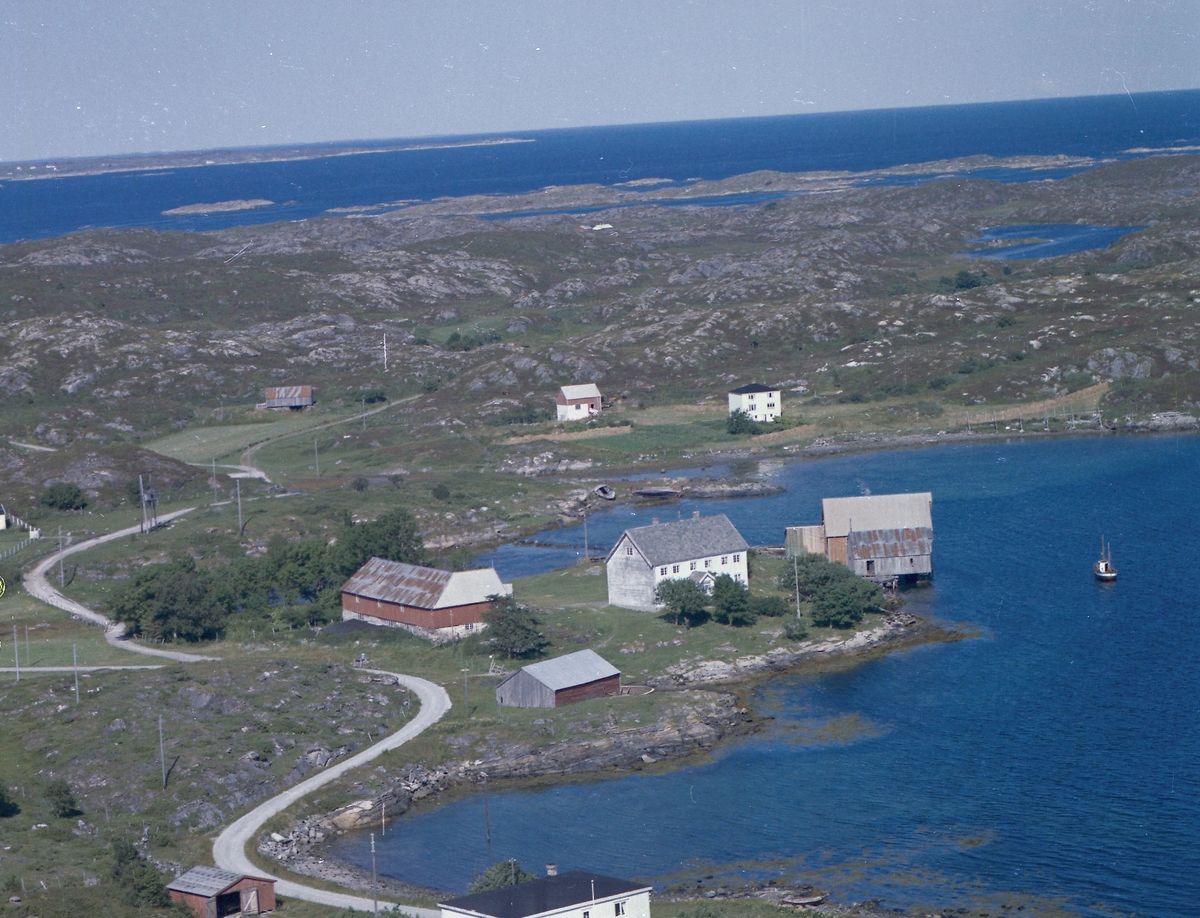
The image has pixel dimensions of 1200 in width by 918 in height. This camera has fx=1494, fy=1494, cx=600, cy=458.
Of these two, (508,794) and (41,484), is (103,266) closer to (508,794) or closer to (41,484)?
(41,484)

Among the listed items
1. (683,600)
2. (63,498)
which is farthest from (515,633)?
(63,498)

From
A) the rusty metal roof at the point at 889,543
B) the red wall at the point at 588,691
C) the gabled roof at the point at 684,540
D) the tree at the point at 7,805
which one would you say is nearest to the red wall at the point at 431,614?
the gabled roof at the point at 684,540

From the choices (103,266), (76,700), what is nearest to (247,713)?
(76,700)

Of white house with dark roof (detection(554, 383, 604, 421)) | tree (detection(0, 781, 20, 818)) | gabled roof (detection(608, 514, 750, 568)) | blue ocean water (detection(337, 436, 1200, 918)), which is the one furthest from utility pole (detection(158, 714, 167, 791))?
white house with dark roof (detection(554, 383, 604, 421))

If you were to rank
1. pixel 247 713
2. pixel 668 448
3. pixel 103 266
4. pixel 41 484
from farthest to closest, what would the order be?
pixel 103 266
pixel 668 448
pixel 41 484
pixel 247 713

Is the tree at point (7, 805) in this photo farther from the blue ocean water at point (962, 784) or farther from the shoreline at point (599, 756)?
the blue ocean water at point (962, 784)
